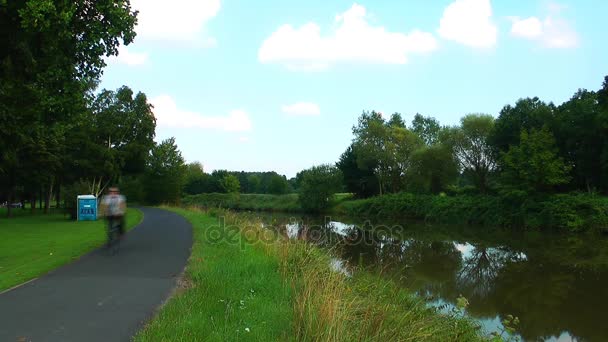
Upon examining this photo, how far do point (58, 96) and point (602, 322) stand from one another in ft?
51.9

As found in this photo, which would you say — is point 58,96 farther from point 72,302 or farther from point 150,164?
point 150,164

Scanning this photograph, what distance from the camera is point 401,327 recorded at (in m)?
6.48

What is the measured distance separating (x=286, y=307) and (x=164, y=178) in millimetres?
61455

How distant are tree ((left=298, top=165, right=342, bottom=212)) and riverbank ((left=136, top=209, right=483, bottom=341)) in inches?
2122

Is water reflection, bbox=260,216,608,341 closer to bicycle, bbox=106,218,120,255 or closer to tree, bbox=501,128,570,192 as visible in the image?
bicycle, bbox=106,218,120,255

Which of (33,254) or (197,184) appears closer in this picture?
(33,254)

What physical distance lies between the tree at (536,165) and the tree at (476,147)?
36.4 ft

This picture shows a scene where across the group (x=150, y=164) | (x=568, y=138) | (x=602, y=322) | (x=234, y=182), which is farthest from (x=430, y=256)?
(x=234, y=182)

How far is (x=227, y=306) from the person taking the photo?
675 cm

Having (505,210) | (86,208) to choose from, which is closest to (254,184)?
(505,210)

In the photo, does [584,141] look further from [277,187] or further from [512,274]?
[277,187]

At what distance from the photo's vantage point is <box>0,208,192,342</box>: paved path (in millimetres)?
5867

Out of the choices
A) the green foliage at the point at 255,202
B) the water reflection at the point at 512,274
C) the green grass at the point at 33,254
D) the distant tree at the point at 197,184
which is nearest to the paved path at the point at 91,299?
the green grass at the point at 33,254

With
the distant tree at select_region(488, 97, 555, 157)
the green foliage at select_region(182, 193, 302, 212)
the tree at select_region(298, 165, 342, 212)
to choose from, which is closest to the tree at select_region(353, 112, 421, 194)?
the tree at select_region(298, 165, 342, 212)
